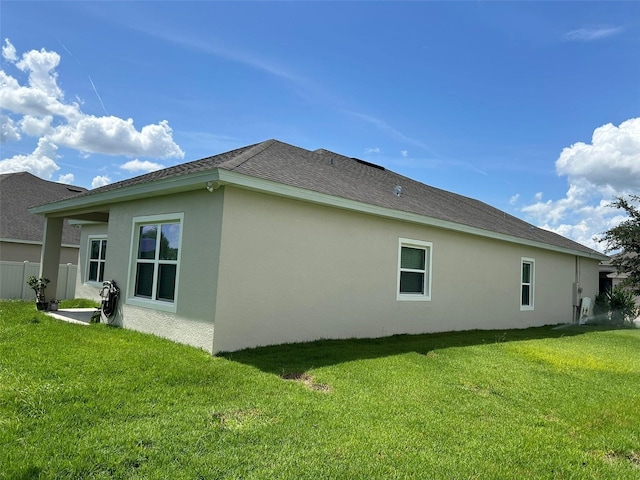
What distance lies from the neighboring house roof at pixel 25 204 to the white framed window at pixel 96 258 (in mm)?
5520

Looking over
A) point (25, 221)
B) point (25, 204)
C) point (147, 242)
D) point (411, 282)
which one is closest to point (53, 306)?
point (147, 242)

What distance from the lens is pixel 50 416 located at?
3908 mm

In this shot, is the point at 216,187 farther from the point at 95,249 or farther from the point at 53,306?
the point at 95,249

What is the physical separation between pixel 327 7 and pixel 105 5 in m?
4.97

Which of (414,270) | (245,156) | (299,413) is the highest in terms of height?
(245,156)

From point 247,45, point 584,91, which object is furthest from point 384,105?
point 584,91

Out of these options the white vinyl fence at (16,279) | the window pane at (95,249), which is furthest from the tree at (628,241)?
the white vinyl fence at (16,279)

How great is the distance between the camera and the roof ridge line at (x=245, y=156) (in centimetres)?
691

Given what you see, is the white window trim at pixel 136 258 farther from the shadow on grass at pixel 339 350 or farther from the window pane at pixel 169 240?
the shadow on grass at pixel 339 350

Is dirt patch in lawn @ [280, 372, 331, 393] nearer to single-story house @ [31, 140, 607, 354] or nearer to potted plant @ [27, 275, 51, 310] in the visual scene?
single-story house @ [31, 140, 607, 354]

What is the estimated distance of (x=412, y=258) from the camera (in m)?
10.2

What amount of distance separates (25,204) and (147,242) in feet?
52.0

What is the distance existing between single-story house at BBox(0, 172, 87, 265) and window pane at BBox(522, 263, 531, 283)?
19.0 meters

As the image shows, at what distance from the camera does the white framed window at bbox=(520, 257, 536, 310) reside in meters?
14.2
